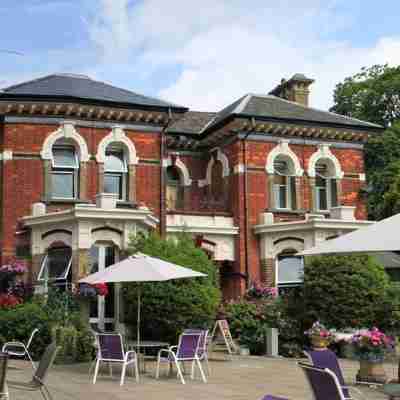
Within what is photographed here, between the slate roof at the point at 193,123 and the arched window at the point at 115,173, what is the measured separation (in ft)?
11.2

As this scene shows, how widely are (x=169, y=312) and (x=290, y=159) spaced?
9.90 metres

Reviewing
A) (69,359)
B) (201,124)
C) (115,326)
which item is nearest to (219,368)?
(69,359)

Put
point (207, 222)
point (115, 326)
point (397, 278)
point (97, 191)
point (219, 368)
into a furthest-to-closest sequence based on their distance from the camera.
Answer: point (397, 278)
point (207, 222)
point (97, 191)
point (115, 326)
point (219, 368)

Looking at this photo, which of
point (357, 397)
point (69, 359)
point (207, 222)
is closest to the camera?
point (357, 397)

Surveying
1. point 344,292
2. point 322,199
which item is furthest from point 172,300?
point 322,199

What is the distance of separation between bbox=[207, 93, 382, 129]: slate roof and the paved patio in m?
10.7

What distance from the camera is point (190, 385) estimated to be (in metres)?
12.3

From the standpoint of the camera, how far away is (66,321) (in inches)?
682

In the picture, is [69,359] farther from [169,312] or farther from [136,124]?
[136,124]

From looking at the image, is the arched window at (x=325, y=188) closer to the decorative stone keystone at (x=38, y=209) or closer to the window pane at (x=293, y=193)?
the window pane at (x=293, y=193)

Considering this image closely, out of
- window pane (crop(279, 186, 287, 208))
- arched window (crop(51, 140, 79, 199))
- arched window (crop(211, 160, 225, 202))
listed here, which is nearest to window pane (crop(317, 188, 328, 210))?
window pane (crop(279, 186, 287, 208))

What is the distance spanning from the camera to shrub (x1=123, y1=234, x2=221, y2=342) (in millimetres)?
16688

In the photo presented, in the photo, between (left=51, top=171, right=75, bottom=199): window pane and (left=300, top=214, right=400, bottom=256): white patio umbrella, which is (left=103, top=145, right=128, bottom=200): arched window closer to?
(left=51, top=171, right=75, bottom=199): window pane

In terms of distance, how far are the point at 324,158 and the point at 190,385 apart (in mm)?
14590
